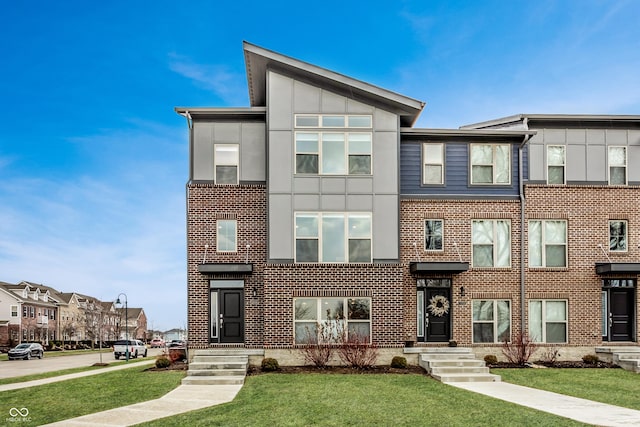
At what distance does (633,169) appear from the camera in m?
19.1

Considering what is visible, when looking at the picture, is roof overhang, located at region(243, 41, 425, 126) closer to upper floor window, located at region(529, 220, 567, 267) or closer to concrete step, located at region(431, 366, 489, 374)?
upper floor window, located at region(529, 220, 567, 267)

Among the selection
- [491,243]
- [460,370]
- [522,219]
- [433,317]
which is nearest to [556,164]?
[522,219]

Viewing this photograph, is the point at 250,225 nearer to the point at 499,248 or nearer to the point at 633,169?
the point at 499,248

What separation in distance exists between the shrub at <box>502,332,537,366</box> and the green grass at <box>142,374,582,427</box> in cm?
474

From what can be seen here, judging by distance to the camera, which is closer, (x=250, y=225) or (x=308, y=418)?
(x=308, y=418)

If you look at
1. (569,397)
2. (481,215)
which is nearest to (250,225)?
(481,215)

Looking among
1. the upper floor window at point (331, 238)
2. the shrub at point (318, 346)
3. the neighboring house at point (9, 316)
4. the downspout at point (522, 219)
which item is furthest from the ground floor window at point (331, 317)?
the neighboring house at point (9, 316)

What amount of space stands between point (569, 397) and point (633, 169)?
10486 millimetres

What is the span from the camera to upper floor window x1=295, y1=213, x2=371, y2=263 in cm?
1725

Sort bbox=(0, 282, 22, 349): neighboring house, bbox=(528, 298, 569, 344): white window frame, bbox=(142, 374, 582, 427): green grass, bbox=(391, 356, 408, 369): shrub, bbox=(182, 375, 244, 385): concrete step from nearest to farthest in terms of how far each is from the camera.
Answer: bbox=(142, 374, 582, 427): green grass < bbox=(182, 375, 244, 385): concrete step < bbox=(391, 356, 408, 369): shrub < bbox=(528, 298, 569, 344): white window frame < bbox=(0, 282, 22, 349): neighboring house

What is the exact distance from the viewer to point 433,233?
61.2 ft

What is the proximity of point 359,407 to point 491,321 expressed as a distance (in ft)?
30.2

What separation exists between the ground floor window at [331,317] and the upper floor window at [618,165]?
9.71 metres

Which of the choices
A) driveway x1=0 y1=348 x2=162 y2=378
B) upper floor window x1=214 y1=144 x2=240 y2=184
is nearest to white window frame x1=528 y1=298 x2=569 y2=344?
upper floor window x1=214 y1=144 x2=240 y2=184
